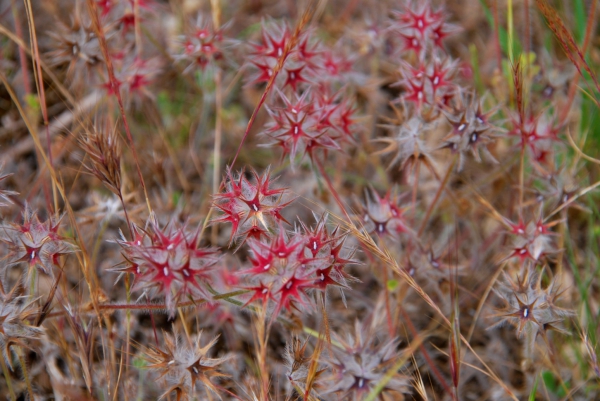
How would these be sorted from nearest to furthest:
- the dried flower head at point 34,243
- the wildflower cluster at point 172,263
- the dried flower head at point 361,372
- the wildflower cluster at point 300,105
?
the wildflower cluster at point 172,263 < the dried flower head at point 361,372 < the dried flower head at point 34,243 < the wildflower cluster at point 300,105

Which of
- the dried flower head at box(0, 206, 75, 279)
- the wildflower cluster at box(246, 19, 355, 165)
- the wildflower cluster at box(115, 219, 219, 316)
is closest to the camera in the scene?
the wildflower cluster at box(115, 219, 219, 316)

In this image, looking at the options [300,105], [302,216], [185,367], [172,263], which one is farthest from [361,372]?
[302,216]

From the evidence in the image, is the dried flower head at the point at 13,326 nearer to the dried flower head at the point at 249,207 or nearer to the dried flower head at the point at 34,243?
the dried flower head at the point at 34,243

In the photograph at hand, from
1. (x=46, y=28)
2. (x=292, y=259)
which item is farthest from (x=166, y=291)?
(x=46, y=28)

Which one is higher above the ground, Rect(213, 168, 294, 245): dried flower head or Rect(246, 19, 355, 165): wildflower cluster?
Rect(246, 19, 355, 165): wildflower cluster

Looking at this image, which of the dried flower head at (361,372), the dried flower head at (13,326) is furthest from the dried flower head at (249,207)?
the dried flower head at (13,326)

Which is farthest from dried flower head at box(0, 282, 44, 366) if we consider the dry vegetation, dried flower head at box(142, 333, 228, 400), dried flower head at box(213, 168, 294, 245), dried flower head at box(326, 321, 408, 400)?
dried flower head at box(326, 321, 408, 400)

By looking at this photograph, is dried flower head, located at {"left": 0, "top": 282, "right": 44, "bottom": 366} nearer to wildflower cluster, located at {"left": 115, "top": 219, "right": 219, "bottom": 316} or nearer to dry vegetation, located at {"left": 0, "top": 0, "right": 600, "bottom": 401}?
dry vegetation, located at {"left": 0, "top": 0, "right": 600, "bottom": 401}

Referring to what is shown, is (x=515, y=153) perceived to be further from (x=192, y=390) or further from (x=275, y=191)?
(x=192, y=390)

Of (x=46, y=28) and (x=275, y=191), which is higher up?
(x=275, y=191)
